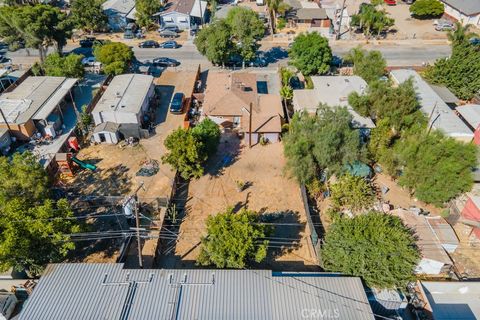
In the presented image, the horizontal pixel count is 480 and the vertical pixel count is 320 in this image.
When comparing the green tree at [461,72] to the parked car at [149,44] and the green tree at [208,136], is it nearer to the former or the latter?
the green tree at [208,136]

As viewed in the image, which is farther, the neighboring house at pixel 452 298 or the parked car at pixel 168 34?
the parked car at pixel 168 34

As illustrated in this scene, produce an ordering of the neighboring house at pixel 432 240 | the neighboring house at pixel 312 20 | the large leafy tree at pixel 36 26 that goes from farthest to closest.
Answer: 1. the neighboring house at pixel 312 20
2. the large leafy tree at pixel 36 26
3. the neighboring house at pixel 432 240

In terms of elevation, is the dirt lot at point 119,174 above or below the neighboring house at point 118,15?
below

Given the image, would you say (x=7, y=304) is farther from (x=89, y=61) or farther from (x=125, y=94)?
(x=89, y=61)

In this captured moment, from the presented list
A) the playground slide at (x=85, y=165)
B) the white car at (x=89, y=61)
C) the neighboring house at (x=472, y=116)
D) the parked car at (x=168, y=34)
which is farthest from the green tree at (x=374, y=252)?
the parked car at (x=168, y=34)

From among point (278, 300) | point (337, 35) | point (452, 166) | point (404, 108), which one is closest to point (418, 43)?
point (337, 35)

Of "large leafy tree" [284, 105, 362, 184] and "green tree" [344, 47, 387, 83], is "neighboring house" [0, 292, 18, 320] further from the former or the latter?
"green tree" [344, 47, 387, 83]
